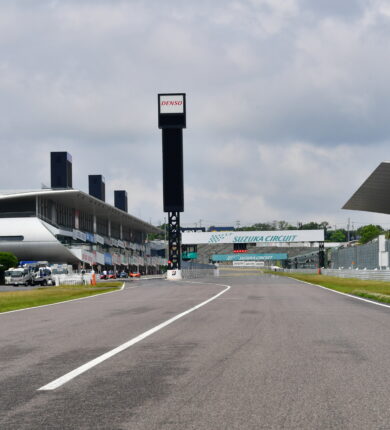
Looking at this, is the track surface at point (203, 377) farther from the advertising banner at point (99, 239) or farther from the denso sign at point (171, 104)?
the advertising banner at point (99, 239)

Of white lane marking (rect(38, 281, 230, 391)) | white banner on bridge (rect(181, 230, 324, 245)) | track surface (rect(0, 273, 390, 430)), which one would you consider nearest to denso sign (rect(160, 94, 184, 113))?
white banner on bridge (rect(181, 230, 324, 245))

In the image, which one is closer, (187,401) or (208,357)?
(187,401)

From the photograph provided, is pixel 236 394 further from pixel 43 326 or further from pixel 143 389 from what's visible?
pixel 43 326

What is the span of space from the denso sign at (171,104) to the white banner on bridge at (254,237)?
1181 inches

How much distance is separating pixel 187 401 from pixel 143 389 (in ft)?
2.39

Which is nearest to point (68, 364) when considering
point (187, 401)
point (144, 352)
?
point (144, 352)

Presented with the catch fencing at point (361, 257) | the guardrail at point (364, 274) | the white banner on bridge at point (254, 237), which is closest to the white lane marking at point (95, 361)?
the guardrail at point (364, 274)

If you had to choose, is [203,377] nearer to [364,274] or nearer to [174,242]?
[364,274]

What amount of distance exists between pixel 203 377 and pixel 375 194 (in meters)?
47.8

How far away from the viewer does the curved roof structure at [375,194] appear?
4353 cm

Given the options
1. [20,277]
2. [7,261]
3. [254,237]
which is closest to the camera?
[20,277]

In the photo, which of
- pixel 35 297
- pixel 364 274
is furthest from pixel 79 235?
pixel 35 297

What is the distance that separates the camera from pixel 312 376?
7.20 metres

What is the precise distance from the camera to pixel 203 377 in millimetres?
→ 7164
